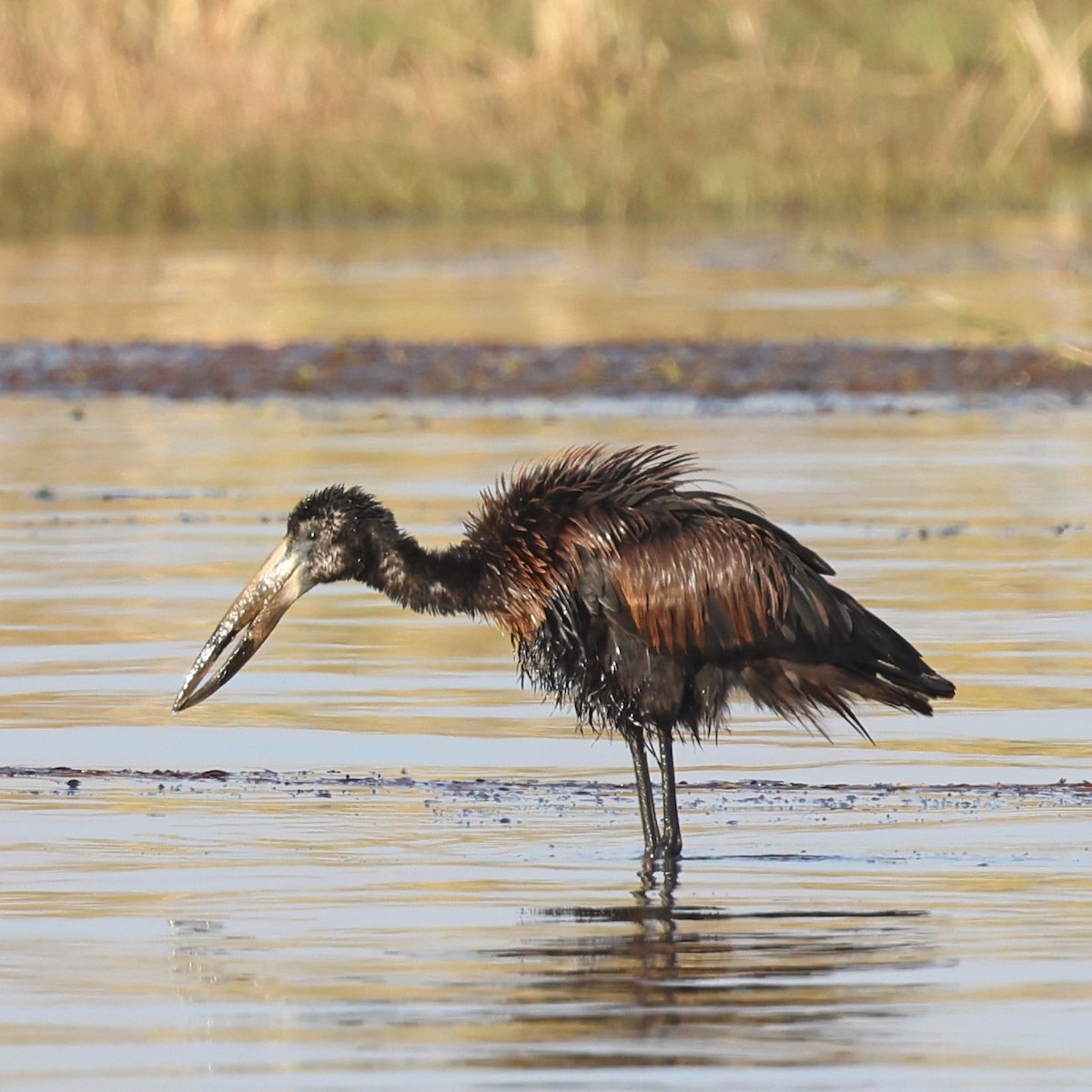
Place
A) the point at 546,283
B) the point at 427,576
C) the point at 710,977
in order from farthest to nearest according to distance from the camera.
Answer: the point at 546,283 → the point at 427,576 → the point at 710,977

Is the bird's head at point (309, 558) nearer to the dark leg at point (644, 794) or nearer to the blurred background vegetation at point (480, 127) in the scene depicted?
the dark leg at point (644, 794)

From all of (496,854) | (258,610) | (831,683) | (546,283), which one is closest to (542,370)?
(546,283)

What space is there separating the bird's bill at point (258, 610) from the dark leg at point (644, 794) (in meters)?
1.11

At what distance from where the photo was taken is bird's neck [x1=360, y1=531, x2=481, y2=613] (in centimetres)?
925

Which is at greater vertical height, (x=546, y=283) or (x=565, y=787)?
(x=546, y=283)

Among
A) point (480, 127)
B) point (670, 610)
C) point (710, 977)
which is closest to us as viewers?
point (710, 977)

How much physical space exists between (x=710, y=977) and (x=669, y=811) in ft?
5.01

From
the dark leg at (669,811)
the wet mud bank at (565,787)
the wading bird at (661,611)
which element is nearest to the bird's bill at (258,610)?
the wet mud bank at (565,787)

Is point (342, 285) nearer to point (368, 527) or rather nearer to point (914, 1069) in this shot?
point (368, 527)

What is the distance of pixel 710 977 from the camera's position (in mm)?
7258

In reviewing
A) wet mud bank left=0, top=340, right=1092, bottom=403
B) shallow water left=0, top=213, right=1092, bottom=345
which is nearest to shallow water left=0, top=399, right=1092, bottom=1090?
wet mud bank left=0, top=340, right=1092, bottom=403

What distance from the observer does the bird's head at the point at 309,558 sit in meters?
9.53

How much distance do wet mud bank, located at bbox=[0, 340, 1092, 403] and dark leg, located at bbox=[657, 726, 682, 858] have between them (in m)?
12.8

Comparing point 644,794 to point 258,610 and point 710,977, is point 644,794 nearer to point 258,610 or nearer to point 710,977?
point 258,610
